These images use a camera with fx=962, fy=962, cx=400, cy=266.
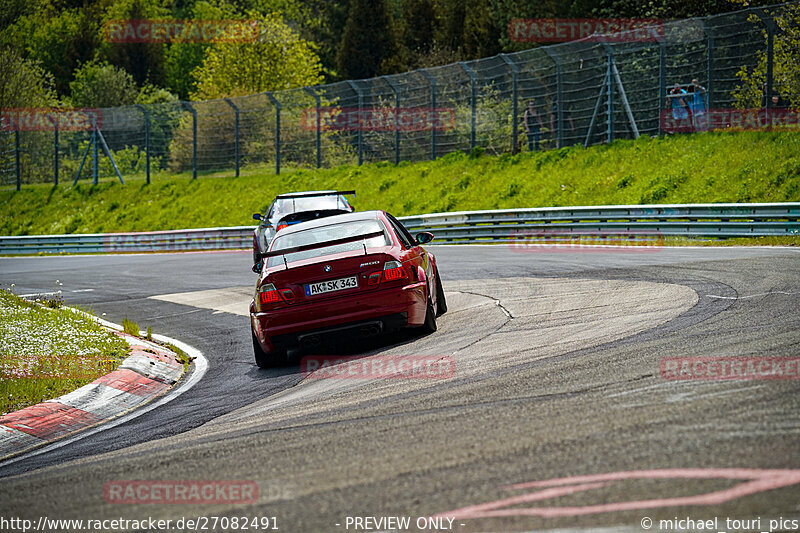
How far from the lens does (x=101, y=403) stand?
8.33 m

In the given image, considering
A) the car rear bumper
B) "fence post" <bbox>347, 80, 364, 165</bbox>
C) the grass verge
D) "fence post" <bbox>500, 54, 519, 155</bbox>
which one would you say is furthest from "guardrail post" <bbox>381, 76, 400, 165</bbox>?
the car rear bumper

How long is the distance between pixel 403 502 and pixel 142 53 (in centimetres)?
9740

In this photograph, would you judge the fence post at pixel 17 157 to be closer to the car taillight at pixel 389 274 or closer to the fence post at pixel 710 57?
the fence post at pixel 710 57

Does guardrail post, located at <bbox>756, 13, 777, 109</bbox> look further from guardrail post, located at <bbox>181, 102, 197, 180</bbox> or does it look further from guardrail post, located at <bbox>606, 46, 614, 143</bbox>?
guardrail post, located at <bbox>181, 102, 197, 180</bbox>

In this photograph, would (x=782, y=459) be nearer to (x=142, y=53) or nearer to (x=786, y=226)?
(x=786, y=226)

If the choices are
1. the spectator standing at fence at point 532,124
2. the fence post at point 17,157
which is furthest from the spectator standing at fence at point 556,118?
the fence post at point 17,157

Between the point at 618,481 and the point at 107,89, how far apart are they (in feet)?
277

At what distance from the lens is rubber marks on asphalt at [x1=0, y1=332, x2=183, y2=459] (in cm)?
729

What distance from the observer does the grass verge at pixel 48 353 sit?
27.7 feet

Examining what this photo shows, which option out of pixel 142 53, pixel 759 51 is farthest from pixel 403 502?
pixel 142 53

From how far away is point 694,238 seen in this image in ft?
65.4

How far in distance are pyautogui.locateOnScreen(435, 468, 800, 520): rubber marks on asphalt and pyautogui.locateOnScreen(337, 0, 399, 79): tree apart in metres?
67.3

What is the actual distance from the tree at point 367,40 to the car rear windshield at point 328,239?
60803mm

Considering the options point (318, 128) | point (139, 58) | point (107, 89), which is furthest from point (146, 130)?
point (139, 58)
